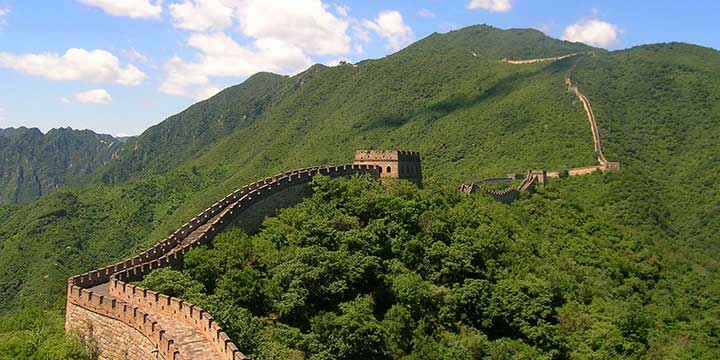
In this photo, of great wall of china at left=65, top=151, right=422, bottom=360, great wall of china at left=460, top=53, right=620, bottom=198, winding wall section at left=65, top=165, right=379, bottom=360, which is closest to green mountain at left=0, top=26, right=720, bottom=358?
great wall of china at left=460, top=53, right=620, bottom=198

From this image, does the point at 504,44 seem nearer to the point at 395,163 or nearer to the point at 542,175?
the point at 542,175

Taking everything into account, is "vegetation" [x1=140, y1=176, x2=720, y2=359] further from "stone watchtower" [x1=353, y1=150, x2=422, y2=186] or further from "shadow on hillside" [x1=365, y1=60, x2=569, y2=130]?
"shadow on hillside" [x1=365, y1=60, x2=569, y2=130]

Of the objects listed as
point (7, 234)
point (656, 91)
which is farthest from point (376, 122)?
point (7, 234)

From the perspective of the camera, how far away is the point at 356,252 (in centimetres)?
3212

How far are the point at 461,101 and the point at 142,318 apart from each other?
91.4m

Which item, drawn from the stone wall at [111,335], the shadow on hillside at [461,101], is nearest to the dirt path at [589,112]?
the shadow on hillside at [461,101]

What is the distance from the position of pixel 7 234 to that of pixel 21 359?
284 ft

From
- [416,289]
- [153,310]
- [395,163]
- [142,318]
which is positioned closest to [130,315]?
[142,318]

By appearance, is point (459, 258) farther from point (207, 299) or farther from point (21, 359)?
point (21, 359)

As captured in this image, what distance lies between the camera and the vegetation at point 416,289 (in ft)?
85.7

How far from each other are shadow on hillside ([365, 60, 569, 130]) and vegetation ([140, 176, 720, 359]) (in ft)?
194

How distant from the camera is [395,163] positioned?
149 ft

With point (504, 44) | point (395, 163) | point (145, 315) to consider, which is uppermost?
point (504, 44)

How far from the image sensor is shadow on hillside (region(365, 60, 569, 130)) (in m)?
103
